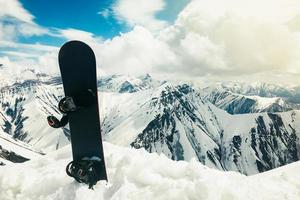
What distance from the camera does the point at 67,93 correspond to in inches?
496

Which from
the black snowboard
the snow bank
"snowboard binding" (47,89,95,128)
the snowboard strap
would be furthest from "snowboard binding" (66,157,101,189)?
"snowboard binding" (47,89,95,128)

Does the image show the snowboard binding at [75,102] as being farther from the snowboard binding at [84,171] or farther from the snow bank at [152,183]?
the snow bank at [152,183]

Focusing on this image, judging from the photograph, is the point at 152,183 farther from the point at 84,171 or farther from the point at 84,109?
the point at 84,109

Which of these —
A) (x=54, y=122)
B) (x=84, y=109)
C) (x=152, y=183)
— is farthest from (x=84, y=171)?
(x=152, y=183)

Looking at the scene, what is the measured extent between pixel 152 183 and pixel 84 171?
2.69 metres

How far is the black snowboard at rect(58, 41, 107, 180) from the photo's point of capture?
12.4 meters

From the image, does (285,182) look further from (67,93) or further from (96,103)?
(67,93)

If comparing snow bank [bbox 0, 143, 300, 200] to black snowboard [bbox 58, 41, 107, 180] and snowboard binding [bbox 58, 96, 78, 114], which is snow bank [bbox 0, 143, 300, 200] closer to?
black snowboard [bbox 58, 41, 107, 180]

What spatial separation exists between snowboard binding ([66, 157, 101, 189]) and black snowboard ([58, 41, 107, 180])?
1.58 ft

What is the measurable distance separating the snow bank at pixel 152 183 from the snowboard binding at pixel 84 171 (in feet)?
0.75

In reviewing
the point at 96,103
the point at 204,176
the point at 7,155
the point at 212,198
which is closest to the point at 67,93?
the point at 96,103

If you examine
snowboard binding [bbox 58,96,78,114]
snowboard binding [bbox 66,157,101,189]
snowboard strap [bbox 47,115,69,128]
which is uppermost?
snowboard binding [bbox 58,96,78,114]

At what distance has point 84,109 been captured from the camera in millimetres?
12406

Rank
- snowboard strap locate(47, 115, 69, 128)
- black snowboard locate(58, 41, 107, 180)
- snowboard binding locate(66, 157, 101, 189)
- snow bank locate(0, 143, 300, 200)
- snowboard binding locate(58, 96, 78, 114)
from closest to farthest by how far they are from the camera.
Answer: snow bank locate(0, 143, 300, 200) < snowboard binding locate(66, 157, 101, 189) < snowboard strap locate(47, 115, 69, 128) < snowboard binding locate(58, 96, 78, 114) < black snowboard locate(58, 41, 107, 180)
